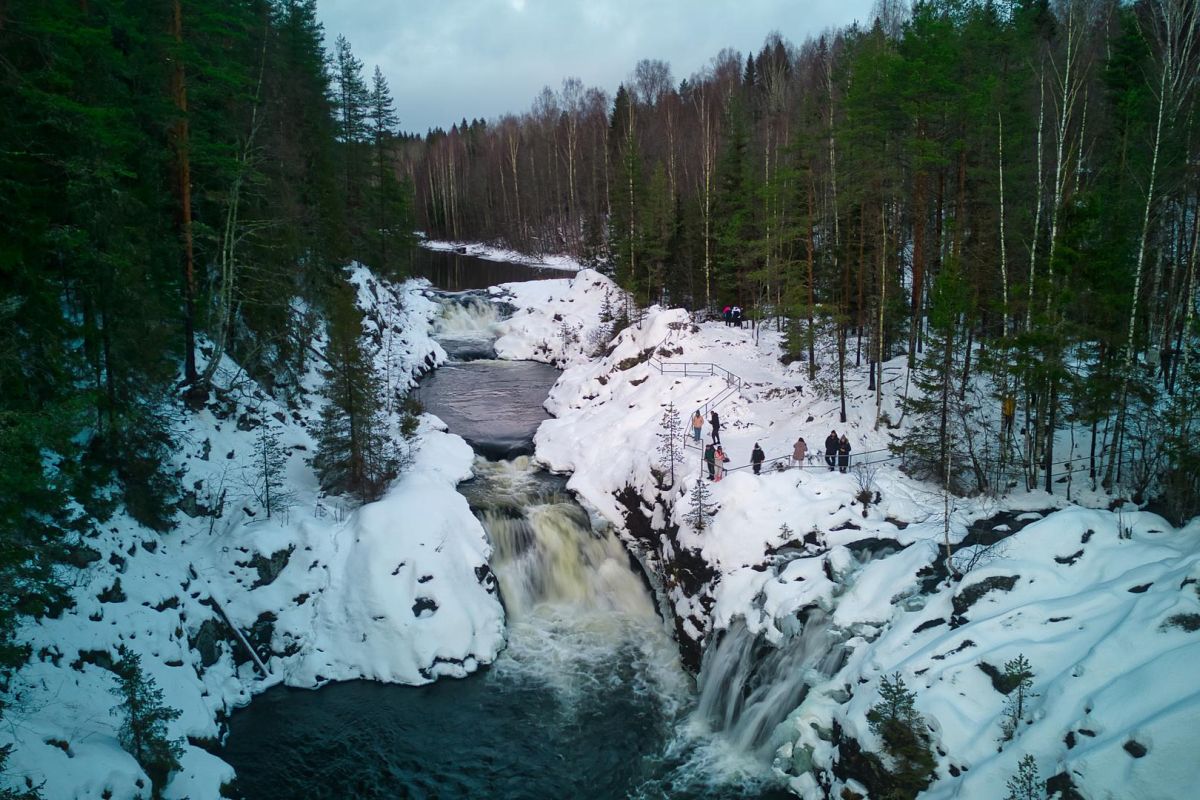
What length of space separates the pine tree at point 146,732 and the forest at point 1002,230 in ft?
55.2

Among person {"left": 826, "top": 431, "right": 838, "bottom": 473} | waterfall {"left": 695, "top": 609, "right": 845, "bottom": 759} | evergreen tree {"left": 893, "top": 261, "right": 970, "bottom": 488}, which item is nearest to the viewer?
waterfall {"left": 695, "top": 609, "right": 845, "bottom": 759}

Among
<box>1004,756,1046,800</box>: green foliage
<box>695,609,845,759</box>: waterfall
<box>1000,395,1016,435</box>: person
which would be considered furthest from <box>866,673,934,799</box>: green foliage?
<box>1000,395,1016,435</box>: person

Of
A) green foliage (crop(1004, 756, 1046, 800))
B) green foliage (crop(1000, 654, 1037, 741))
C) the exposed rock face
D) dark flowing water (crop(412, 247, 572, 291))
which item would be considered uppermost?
dark flowing water (crop(412, 247, 572, 291))

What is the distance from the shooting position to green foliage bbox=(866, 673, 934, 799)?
9516 millimetres

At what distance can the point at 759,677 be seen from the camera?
1371 cm

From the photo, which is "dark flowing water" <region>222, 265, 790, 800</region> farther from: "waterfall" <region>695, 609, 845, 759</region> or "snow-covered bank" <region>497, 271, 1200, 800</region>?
"snow-covered bank" <region>497, 271, 1200, 800</region>

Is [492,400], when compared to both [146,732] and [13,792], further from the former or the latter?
[13,792]

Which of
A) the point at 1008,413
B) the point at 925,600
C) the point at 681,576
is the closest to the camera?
the point at 925,600

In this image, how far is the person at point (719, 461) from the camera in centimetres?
1944

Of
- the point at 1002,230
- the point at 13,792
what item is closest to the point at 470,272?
the point at 1002,230

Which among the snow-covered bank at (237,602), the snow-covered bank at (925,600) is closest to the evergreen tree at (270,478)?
the snow-covered bank at (237,602)

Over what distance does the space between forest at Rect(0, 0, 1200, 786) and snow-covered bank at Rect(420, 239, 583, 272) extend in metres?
34.6

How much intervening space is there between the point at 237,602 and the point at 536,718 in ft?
24.8

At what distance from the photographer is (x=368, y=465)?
61.9 ft
